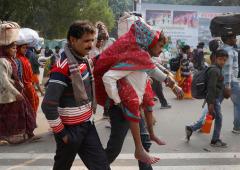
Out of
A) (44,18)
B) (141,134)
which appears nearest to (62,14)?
(44,18)

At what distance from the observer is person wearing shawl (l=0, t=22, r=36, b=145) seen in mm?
6191

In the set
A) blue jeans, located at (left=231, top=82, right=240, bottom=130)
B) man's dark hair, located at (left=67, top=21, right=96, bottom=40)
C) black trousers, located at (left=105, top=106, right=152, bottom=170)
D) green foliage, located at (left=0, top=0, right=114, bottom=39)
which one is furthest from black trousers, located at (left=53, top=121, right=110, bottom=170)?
green foliage, located at (left=0, top=0, right=114, bottom=39)

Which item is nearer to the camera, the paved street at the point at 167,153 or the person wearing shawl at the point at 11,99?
the paved street at the point at 167,153

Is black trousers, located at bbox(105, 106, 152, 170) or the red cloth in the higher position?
the red cloth

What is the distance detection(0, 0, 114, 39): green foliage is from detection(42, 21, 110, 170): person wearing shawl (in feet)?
49.2

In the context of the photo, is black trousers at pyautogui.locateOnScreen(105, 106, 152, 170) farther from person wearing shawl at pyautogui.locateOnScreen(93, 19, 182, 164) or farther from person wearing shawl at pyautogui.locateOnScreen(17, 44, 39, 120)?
person wearing shawl at pyautogui.locateOnScreen(17, 44, 39, 120)

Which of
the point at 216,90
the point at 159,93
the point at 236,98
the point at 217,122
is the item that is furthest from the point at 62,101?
the point at 159,93

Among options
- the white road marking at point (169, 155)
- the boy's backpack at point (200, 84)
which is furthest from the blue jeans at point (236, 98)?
the white road marking at point (169, 155)

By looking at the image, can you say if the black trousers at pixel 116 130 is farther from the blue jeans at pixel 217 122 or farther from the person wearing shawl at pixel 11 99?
the person wearing shawl at pixel 11 99

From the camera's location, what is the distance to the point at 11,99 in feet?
20.9

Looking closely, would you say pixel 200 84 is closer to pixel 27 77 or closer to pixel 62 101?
pixel 27 77

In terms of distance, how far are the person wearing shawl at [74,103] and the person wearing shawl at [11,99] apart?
9.38 ft

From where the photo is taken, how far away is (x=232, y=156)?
19.3 ft

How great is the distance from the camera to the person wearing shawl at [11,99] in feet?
20.3
